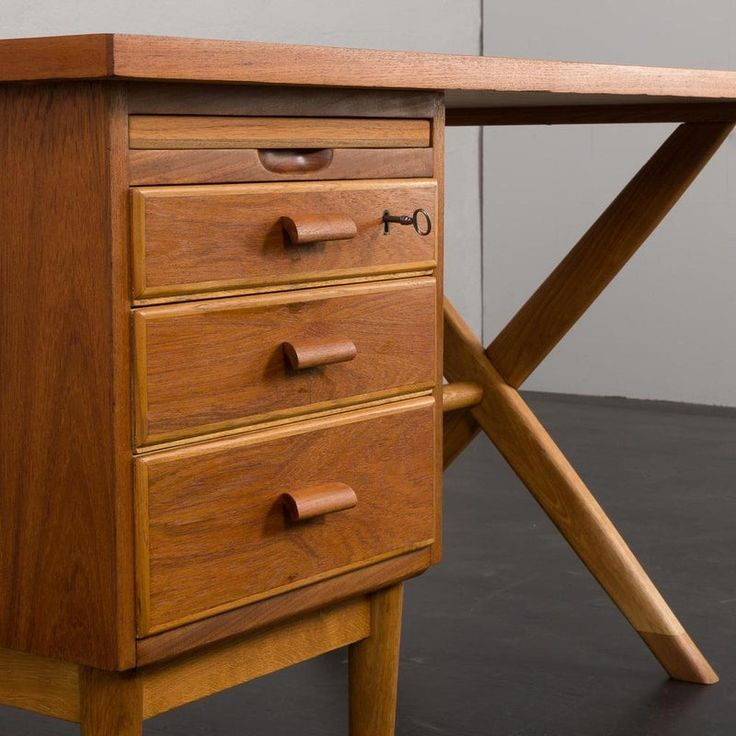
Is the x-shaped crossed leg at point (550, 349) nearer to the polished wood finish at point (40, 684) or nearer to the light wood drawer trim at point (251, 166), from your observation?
the light wood drawer trim at point (251, 166)

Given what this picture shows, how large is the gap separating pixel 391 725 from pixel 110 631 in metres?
0.52

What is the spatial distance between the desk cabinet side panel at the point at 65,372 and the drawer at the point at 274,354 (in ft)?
0.14

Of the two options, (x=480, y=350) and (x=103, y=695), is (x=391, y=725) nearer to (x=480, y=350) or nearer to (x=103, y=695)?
(x=103, y=695)

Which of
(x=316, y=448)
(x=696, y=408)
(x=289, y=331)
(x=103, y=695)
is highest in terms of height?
(x=289, y=331)

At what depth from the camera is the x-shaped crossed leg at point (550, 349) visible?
2.13 m

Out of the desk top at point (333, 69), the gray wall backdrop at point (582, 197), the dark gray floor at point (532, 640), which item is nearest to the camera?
the desk top at point (333, 69)

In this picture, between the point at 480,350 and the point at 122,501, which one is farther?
the point at 480,350

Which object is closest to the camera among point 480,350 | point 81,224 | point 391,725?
point 81,224

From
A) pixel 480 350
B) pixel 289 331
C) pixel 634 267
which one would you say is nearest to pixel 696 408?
pixel 634 267

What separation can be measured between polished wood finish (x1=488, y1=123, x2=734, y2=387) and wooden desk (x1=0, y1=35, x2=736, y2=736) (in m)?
0.59

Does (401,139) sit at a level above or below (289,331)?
above

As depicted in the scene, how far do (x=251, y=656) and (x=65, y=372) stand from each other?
15.0 inches

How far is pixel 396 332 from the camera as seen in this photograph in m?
1.45

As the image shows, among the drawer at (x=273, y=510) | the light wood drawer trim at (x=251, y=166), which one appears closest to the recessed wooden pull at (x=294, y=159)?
the light wood drawer trim at (x=251, y=166)
